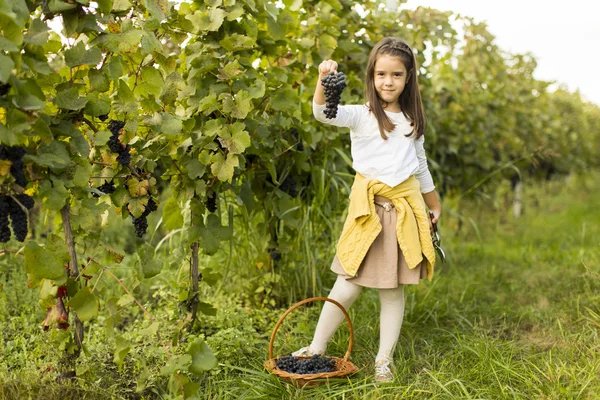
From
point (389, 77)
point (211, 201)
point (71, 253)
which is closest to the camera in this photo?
point (71, 253)

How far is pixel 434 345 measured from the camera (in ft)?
9.62

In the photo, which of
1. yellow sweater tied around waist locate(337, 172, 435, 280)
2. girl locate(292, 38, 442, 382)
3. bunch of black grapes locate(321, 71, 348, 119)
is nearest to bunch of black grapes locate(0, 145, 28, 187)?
bunch of black grapes locate(321, 71, 348, 119)

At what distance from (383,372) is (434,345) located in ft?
1.68

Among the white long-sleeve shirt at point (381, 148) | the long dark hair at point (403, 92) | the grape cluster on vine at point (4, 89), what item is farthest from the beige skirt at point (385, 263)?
the grape cluster on vine at point (4, 89)

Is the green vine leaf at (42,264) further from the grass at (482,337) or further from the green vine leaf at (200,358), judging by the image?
the grass at (482,337)

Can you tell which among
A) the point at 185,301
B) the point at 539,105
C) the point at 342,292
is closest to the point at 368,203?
the point at 342,292

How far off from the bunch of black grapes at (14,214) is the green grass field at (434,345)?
600 millimetres

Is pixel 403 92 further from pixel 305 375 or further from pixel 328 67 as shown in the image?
pixel 305 375

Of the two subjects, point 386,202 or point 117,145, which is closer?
point 117,145

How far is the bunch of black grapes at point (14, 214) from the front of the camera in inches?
74.9

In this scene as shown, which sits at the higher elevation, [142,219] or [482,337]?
[142,219]

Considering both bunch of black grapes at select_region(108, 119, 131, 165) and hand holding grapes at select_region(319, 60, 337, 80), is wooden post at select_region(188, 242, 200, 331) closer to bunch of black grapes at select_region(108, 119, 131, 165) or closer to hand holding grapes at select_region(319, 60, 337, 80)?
bunch of black grapes at select_region(108, 119, 131, 165)

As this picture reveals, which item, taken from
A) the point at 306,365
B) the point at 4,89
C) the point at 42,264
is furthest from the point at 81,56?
the point at 306,365

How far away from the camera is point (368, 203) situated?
2521mm
